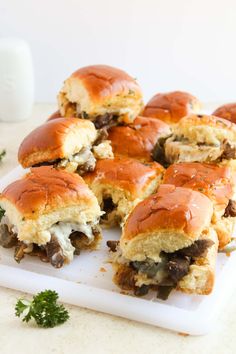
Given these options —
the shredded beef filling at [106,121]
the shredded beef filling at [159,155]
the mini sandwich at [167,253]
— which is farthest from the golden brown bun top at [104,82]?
the mini sandwich at [167,253]

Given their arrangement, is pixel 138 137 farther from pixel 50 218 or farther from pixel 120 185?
pixel 50 218

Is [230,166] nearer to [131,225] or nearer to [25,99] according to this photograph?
[131,225]

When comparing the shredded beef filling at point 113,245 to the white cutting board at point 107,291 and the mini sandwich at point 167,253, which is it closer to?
the white cutting board at point 107,291

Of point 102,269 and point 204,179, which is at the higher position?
point 204,179

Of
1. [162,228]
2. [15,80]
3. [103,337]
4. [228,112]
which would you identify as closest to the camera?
[103,337]

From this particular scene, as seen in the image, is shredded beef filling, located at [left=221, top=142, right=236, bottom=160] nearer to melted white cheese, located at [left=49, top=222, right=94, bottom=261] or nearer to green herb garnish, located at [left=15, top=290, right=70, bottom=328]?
melted white cheese, located at [left=49, top=222, right=94, bottom=261]

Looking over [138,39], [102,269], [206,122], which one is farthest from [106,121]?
[138,39]

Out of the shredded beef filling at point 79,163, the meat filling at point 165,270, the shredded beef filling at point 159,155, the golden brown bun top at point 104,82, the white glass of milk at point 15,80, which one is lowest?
the white glass of milk at point 15,80
